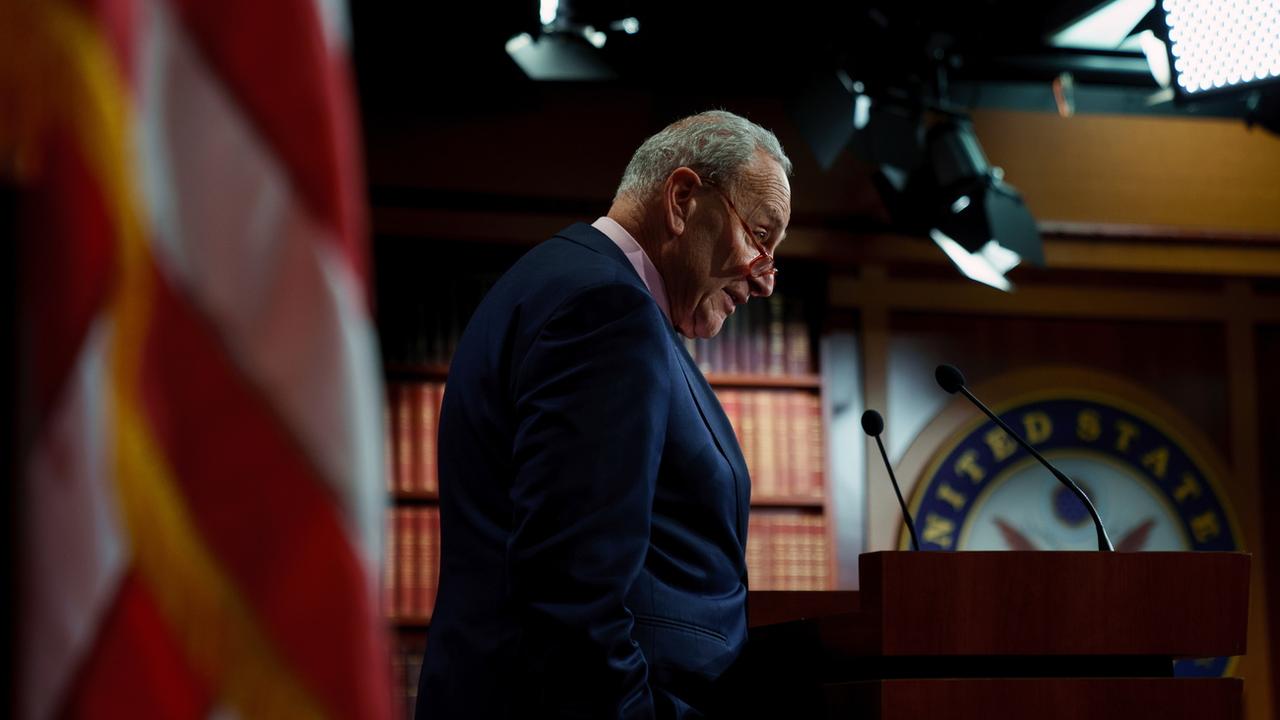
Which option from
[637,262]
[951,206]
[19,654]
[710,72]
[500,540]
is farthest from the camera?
[710,72]

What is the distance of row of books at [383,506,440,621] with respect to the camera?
15.8 feet

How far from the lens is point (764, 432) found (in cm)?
509

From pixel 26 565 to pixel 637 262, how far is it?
131cm

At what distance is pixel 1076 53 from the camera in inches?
211

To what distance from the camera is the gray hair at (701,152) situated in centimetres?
202

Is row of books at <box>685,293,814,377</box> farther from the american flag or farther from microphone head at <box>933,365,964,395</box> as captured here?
the american flag

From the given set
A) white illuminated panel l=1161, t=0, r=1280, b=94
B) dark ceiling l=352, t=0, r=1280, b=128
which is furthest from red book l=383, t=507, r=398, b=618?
white illuminated panel l=1161, t=0, r=1280, b=94

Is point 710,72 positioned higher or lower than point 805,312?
higher

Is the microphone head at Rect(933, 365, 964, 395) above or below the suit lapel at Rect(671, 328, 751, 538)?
above

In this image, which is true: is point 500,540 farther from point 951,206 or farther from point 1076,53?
point 1076,53

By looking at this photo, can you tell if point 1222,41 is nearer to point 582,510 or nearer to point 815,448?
point 582,510

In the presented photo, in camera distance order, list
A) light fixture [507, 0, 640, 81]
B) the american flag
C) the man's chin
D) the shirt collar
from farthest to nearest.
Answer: light fixture [507, 0, 640, 81] → the man's chin → the shirt collar → the american flag

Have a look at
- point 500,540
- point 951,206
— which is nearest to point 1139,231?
point 951,206

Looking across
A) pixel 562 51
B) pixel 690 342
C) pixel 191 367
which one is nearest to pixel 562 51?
pixel 562 51
